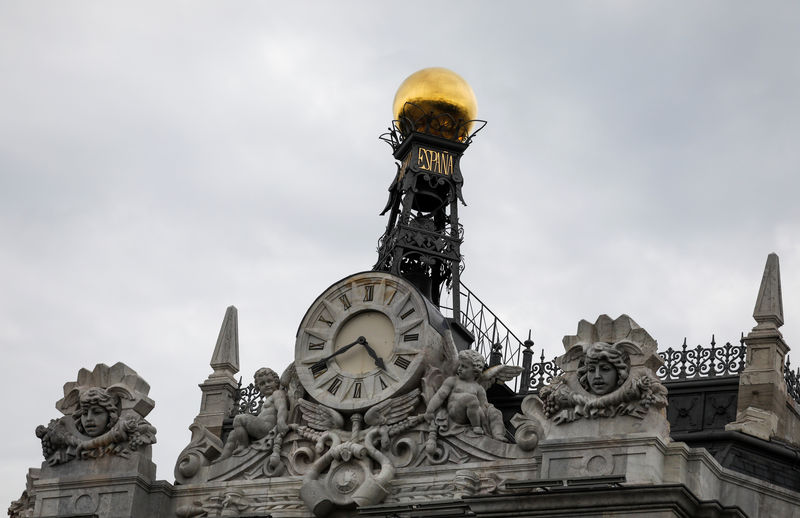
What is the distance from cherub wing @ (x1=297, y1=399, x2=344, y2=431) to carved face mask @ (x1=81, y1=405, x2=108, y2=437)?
3.58 m

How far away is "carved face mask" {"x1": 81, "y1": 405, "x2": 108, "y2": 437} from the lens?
3588cm

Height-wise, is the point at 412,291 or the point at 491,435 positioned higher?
the point at 412,291

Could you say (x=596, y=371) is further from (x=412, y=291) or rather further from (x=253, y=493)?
(x=253, y=493)

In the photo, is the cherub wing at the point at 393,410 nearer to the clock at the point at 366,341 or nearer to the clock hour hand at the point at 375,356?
the clock at the point at 366,341

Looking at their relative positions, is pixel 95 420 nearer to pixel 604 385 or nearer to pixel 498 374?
pixel 498 374

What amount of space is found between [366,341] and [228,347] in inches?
167

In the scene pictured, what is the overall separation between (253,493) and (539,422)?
5404 millimetres

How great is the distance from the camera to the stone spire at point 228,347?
38.1m

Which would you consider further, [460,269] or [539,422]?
[460,269]

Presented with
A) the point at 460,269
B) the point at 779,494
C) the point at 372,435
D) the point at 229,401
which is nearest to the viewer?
the point at 779,494

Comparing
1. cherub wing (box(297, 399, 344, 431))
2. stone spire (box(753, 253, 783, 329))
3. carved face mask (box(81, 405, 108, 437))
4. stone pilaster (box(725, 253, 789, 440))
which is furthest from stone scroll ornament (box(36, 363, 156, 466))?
stone spire (box(753, 253, 783, 329))

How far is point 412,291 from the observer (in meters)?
34.8

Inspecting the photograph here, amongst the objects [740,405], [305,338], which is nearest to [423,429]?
[305,338]

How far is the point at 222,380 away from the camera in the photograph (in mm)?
37812
